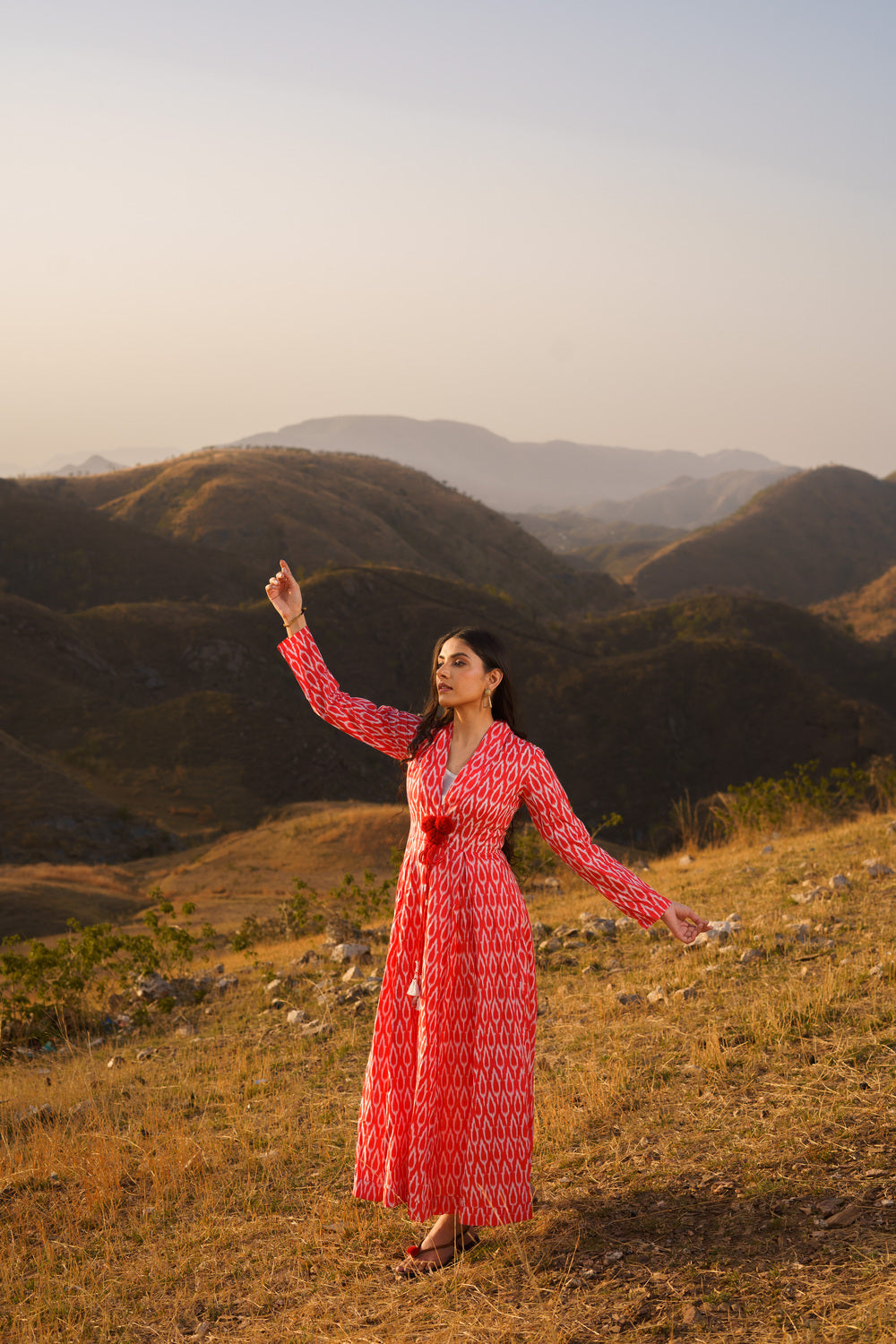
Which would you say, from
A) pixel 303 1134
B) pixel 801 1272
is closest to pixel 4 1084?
pixel 303 1134

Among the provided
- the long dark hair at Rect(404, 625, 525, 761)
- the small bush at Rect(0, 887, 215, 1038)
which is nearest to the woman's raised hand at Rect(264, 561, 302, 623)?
the long dark hair at Rect(404, 625, 525, 761)

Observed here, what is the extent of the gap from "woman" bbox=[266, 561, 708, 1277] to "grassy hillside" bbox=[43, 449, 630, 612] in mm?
37090

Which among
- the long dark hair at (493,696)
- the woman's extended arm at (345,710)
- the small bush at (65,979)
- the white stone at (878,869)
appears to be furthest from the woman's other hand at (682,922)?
the small bush at (65,979)

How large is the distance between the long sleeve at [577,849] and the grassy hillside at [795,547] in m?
62.4

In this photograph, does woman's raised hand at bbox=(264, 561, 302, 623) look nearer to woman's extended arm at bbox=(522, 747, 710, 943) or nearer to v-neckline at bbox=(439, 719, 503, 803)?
v-neckline at bbox=(439, 719, 503, 803)

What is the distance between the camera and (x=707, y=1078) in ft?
12.3

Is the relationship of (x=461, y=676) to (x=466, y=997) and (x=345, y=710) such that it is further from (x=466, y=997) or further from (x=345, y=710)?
(x=466, y=997)

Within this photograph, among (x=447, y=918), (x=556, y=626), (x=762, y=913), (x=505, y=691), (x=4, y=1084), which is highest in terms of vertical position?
(x=556, y=626)

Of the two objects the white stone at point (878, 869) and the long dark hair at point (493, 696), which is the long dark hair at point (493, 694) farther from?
the white stone at point (878, 869)

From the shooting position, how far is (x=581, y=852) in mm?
2906

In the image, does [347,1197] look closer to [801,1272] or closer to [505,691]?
[801,1272]

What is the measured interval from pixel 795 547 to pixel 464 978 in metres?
78.1

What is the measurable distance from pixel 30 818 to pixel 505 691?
16.8m

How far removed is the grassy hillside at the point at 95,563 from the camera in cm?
3616
